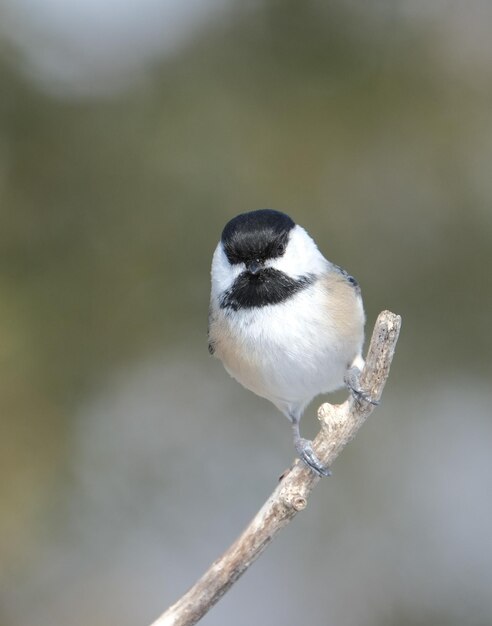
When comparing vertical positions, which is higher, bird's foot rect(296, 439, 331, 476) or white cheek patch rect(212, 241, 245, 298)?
white cheek patch rect(212, 241, 245, 298)

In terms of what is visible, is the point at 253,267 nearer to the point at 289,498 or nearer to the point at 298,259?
the point at 298,259

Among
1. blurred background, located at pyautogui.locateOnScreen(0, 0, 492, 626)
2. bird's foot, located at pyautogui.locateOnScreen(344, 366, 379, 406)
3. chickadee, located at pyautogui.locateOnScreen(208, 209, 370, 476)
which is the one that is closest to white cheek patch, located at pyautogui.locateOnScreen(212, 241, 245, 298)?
chickadee, located at pyautogui.locateOnScreen(208, 209, 370, 476)

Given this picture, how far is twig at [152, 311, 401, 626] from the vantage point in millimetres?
1896

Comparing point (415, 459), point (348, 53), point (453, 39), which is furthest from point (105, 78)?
point (415, 459)

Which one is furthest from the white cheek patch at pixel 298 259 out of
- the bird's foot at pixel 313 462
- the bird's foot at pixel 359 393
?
the bird's foot at pixel 313 462

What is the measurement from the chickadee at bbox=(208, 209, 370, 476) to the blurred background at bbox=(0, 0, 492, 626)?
5.06ft

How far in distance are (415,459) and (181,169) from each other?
67.3 inches

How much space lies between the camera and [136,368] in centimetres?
389

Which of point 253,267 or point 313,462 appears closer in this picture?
point 313,462

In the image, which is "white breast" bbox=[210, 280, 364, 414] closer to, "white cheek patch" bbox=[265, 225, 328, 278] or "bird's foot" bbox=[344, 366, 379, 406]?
"white cheek patch" bbox=[265, 225, 328, 278]

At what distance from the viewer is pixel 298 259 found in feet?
7.33

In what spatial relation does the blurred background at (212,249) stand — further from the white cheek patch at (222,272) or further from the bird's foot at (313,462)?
the bird's foot at (313,462)

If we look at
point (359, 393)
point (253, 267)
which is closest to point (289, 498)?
point (359, 393)

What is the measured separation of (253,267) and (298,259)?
15 centimetres
